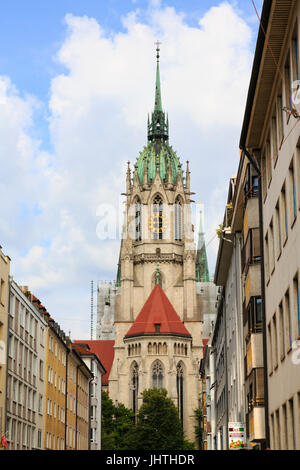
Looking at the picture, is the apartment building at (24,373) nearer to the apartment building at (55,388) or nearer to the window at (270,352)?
the apartment building at (55,388)

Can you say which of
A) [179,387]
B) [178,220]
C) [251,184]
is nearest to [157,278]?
[178,220]

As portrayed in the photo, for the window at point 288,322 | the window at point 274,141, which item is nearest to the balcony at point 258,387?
the window at point 288,322

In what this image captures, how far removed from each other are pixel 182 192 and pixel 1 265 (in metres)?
96.2

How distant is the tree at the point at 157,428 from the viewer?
353ft

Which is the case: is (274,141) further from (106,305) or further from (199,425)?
(106,305)

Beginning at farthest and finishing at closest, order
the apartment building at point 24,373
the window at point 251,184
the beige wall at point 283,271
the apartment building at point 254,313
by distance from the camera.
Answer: the apartment building at point 24,373
the window at point 251,184
the apartment building at point 254,313
the beige wall at point 283,271

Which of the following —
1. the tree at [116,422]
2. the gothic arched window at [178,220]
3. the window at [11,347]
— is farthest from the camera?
the gothic arched window at [178,220]

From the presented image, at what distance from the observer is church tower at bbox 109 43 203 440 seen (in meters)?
121

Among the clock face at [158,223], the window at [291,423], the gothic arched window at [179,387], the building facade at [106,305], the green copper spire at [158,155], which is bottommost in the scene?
the window at [291,423]

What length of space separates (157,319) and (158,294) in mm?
5686

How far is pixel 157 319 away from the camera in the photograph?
126 meters

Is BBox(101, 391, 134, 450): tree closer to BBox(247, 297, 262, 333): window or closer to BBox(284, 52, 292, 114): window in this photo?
BBox(247, 297, 262, 333): window

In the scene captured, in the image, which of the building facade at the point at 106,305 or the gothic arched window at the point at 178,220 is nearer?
the gothic arched window at the point at 178,220

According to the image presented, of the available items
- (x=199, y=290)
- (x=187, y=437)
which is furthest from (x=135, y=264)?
(x=187, y=437)
